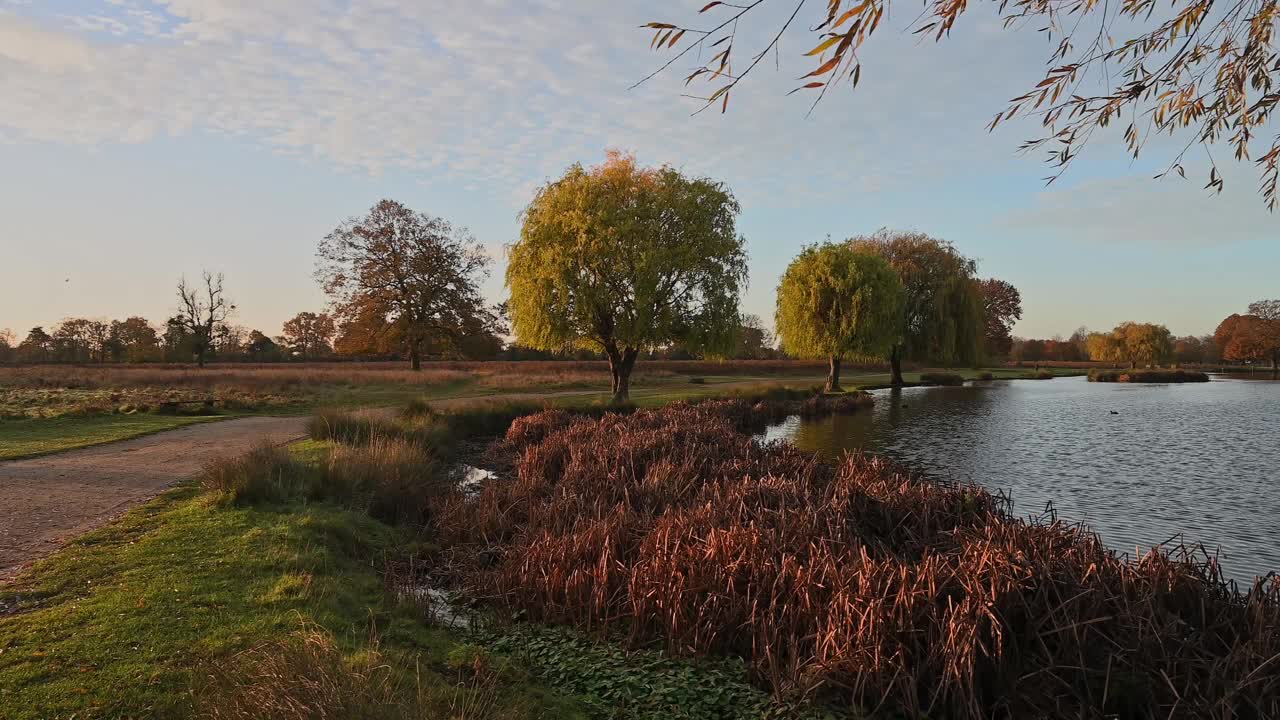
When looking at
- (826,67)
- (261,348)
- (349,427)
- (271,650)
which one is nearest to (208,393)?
(349,427)

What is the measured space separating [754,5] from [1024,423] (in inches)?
1011

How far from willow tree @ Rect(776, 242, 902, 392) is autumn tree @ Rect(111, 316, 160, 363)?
54520 mm

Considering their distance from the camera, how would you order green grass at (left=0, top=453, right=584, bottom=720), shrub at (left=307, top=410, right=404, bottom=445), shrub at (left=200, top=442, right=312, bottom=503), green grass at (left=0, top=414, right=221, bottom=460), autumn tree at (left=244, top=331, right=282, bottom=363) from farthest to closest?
autumn tree at (left=244, top=331, right=282, bottom=363)
shrub at (left=307, top=410, right=404, bottom=445)
green grass at (left=0, top=414, right=221, bottom=460)
shrub at (left=200, top=442, right=312, bottom=503)
green grass at (left=0, top=453, right=584, bottom=720)

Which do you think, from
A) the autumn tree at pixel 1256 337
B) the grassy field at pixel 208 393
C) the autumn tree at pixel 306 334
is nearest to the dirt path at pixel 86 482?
the grassy field at pixel 208 393

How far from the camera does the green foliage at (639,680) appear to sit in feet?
15.2

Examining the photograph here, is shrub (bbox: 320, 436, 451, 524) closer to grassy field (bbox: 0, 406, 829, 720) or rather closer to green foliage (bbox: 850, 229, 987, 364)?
grassy field (bbox: 0, 406, 829, 720)

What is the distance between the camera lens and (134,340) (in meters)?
65.1

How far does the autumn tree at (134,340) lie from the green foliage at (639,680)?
2575 inches

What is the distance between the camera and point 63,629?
4.70 m

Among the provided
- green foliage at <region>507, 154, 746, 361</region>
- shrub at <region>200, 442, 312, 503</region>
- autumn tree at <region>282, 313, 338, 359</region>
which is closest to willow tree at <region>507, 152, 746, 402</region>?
green foliage at <region>507, 154, 746, 361</region>

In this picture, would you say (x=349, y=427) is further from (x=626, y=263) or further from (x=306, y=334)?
(x=306, y=334)

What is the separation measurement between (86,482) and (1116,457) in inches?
836

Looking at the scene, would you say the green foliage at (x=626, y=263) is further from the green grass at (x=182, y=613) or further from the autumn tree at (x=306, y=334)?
the autumn tree at (x=306, y=334)

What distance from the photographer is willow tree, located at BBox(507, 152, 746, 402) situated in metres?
25.0
